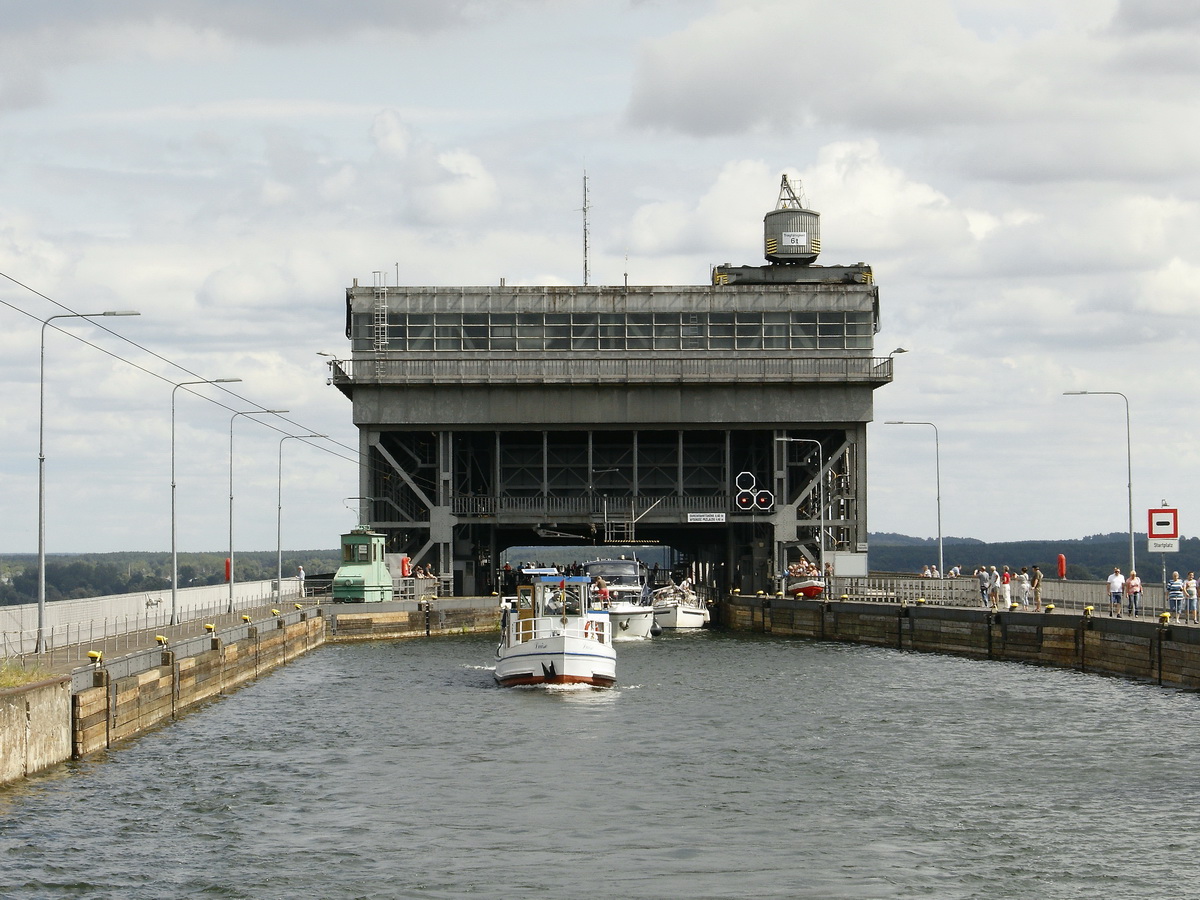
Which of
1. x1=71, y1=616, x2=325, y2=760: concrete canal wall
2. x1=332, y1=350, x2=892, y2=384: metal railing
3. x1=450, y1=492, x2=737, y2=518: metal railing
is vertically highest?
x1=332, y1=350, x2=892, y2=384: metal railing

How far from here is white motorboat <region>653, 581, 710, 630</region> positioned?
96.4 m

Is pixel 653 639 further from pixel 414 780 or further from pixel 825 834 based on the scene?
pixel 825 834

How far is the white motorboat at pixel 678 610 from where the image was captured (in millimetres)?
96375

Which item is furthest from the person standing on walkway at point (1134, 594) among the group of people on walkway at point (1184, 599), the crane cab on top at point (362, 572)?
the crane cab on top at point (362, 572)

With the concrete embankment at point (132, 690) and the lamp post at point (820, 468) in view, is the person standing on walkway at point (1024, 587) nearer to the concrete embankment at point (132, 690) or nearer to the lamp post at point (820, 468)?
the lamp post at point (820, 468)

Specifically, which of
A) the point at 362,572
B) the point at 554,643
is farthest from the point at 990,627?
the point at 362,572

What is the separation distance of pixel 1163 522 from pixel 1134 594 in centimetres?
382

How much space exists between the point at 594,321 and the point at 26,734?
69.1m

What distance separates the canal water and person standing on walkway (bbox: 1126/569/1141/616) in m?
5.68

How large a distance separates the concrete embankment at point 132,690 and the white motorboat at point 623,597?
1556 cm

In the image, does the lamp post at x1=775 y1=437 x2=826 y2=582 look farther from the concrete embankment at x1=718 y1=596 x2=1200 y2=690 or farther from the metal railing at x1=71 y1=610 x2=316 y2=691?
the metal railing at x1=71 y1=610 x2=316 y2=691

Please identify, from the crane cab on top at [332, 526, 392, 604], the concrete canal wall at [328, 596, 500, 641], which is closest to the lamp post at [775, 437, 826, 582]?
the concrete canal wall at [328, 596, 500, 641]

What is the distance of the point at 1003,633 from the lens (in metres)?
71.1

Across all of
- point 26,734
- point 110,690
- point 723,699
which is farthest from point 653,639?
point 26,734
